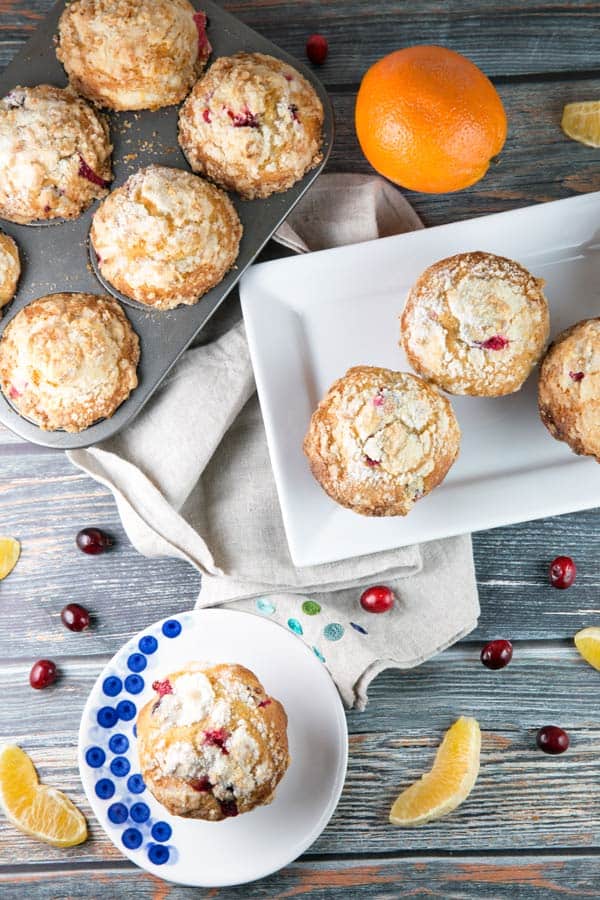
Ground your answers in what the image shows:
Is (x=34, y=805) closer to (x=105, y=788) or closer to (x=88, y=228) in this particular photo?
(x=105, y=788)

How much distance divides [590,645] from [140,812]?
4.21ft

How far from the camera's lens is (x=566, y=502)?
86.7 inches

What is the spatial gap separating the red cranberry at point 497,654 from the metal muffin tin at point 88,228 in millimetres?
1165

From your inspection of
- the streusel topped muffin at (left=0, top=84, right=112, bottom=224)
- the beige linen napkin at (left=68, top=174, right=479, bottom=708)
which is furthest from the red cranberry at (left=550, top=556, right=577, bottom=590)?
the streusel topped muffin at (left=0, top=84, right=112, bottom=224)

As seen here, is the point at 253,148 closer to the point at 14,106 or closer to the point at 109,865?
the point at 14,106

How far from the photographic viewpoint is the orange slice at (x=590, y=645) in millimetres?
2449

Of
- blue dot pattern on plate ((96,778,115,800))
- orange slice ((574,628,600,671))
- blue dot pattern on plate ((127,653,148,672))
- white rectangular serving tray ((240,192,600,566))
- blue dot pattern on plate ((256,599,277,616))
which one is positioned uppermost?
white rectangular serving tray ((240,192,600,566))

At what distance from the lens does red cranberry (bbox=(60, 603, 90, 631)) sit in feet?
8.04

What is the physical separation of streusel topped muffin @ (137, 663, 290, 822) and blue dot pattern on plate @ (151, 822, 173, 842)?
0.39 ft

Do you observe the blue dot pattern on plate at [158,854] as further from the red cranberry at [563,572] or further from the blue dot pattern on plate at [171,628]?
the red cranberry at [563,572]

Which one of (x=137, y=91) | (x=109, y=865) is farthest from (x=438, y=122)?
(x=109, y=865)

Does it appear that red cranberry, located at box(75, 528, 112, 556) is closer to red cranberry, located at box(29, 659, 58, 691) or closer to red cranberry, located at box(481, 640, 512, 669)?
red cranberry, located at box(29, 659, 58, 691)

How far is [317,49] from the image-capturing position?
241 cm

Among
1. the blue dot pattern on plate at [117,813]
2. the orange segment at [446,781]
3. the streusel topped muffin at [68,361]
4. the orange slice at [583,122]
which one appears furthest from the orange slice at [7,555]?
the orange slice at [583,122]
